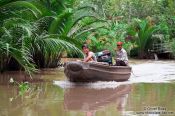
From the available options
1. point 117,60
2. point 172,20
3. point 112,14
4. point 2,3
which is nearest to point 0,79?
point 2,3

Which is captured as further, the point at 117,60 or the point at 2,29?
the point at 117,60

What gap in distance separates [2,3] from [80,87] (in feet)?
10.8

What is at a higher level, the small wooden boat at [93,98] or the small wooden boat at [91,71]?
the small wooden boat at [91,71]

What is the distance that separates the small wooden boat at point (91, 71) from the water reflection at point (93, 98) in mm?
638

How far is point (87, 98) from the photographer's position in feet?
35.0

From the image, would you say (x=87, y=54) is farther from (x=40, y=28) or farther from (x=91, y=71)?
(x=40, y=28)

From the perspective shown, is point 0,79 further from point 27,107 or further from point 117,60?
point 27,107

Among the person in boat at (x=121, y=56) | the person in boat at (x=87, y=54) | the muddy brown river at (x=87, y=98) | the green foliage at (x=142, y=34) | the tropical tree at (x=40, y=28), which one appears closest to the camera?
the muddy brown river at (x=87, y=98)

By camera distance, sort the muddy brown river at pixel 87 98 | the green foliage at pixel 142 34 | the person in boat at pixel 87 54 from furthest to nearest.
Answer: the green foliage at pixel 142 34 → the person in boat at pixel 87 54 → the muddy brown river at pixel 87 98

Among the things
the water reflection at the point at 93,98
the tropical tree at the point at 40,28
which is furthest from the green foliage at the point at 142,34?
the water reflection at the point at 93,98

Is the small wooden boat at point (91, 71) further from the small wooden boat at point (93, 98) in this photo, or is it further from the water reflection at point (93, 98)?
the water reflection at point (93, 98)

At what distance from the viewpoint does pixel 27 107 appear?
915cm

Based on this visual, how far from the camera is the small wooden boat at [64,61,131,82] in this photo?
12828 millimetres

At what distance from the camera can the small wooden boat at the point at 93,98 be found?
376 inches
